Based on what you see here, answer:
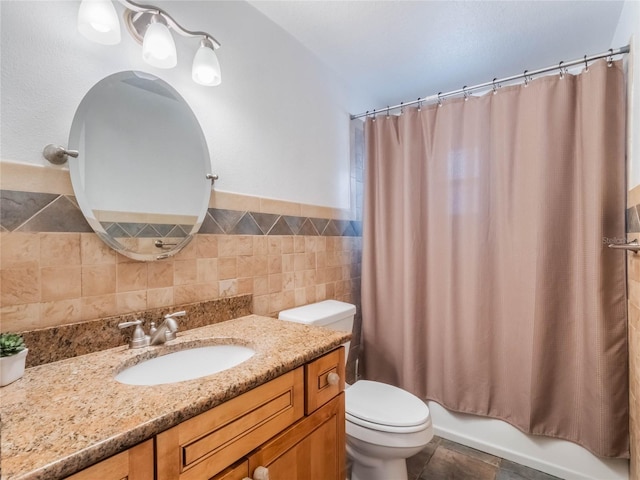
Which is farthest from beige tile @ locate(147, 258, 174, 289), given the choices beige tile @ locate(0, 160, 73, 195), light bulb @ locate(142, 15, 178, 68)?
light bulb @ locate(142, 15, 178, 68)

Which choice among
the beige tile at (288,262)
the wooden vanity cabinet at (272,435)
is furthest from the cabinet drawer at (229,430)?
the beige tile at (288,262)

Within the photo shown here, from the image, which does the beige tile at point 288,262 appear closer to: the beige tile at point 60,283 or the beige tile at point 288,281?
the beige tile at point 288,281

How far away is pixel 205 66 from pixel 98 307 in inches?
36.3

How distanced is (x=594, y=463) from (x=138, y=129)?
8.24ft

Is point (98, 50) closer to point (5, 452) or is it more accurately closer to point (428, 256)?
point (5, 452)

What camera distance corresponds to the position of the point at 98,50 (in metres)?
0.98

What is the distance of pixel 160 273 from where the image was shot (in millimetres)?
1115

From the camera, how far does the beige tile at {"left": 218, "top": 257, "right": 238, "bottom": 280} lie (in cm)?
131

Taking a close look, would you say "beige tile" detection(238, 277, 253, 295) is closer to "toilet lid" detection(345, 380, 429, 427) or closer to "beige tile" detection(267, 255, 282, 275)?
"beige tile" detection(267, 255, 282, 275)

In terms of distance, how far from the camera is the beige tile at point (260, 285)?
146cm

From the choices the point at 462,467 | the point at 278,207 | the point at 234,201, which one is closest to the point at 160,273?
the point at 234,201

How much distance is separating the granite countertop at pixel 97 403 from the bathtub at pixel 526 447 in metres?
1.38

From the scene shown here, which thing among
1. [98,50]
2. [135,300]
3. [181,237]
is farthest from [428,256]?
[98,50]

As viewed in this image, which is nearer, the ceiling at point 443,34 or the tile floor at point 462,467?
the ceiling at point 443,34
